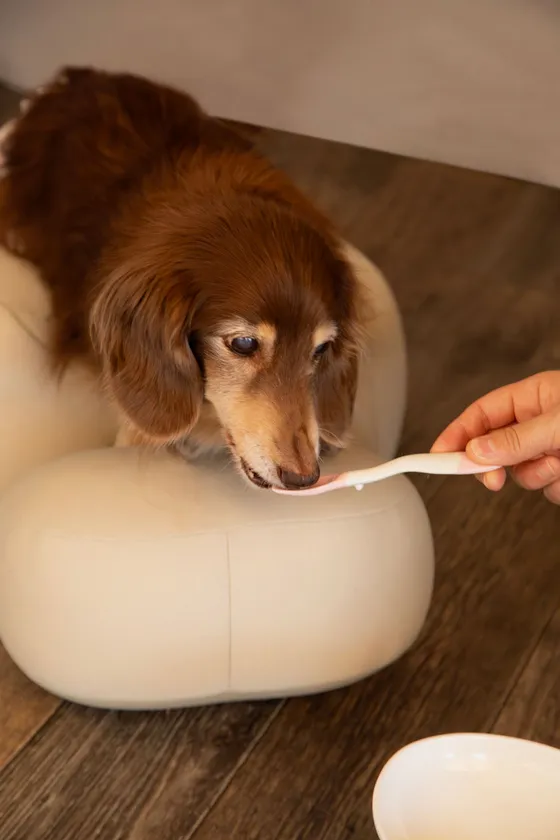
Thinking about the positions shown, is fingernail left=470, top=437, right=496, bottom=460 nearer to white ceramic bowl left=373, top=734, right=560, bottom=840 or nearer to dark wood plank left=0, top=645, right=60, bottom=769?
white ceramic bowl left=373, top=734, right=560, bottom=840

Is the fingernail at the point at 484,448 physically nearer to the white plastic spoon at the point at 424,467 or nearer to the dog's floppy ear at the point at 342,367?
the white plastic spoon at the point at 424,467

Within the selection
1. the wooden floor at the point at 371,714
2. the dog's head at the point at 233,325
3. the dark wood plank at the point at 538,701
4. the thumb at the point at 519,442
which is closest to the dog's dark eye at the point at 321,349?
the dog's head at the point at 233,325

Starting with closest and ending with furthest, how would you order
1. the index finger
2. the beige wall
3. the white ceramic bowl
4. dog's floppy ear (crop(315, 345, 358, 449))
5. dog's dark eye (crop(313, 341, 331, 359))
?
the white ceramic bowl, the index finger, dog's dark eye (crop(313, 341, 331, 359)), dog's floppy ear (crop(315, 345, 358, 449)), the beige wall

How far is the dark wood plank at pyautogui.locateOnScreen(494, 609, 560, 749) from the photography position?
152 centimetres

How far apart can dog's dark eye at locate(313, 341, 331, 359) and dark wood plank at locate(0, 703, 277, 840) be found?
55 centimetres

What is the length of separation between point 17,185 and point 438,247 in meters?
1.04

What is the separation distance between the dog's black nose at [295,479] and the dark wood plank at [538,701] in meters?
0.54

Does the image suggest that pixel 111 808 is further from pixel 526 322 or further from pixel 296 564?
pixel 526 322

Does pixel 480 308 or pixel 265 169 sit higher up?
→ pixel 265 169

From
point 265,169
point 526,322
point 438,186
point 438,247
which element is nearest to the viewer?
point 265,169

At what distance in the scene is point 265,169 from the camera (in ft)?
5.39

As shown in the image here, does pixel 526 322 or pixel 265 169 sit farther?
pixel 526 322

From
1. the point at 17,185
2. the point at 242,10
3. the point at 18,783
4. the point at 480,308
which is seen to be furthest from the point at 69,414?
the point at 242,10

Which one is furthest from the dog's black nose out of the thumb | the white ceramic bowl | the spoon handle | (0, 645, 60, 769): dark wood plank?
(0, 645, 60, 769): dark wood plank
